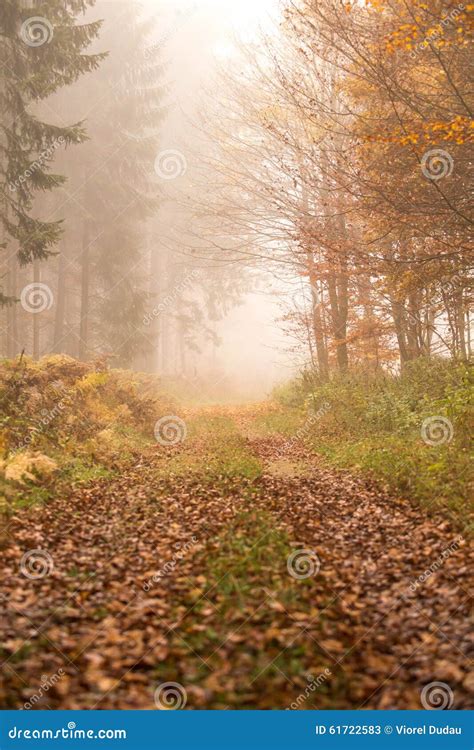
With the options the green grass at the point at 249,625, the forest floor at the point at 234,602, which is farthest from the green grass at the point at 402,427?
the green grass at the point at 249,625

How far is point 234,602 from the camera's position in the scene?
529 cm

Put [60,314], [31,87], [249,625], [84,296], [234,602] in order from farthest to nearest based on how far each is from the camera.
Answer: [60,314]
[84,296]
[31,87]
[234,602]
[249,625]

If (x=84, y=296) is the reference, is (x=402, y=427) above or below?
below

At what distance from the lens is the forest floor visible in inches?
163

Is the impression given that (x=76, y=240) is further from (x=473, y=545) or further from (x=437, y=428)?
(x=473, y=545)

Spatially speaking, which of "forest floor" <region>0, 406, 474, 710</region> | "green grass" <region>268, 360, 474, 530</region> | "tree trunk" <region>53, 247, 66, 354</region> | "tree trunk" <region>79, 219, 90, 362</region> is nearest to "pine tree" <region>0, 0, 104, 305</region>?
"forest floor" <region>0, 406, 474, 710</region>

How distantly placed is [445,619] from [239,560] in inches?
85.3

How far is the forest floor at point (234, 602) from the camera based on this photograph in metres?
4.13

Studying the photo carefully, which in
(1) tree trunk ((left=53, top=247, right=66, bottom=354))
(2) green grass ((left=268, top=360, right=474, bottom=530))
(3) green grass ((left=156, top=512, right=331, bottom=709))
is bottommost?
(3) green grass ((left=156, top=512, right=331, bottom=709))

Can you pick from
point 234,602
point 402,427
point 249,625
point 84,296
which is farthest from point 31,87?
point 249,625

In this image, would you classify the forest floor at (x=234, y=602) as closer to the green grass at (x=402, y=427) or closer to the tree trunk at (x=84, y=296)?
the green grass at (x=402, y=427)

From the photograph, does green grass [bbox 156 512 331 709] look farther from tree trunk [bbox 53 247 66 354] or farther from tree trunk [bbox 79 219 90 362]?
tree trunk [bbox 53 247 66 354]

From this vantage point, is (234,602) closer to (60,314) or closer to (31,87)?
(31,87)

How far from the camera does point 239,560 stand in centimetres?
606
